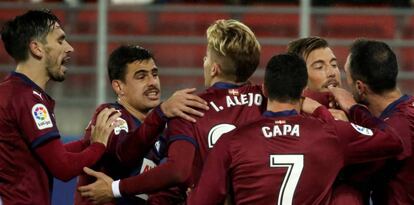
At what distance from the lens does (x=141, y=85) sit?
20.8 feet

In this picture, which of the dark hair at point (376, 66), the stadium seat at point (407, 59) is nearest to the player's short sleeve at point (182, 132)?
the dark hair at point (376, 66)

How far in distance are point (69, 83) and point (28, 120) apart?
267 inches

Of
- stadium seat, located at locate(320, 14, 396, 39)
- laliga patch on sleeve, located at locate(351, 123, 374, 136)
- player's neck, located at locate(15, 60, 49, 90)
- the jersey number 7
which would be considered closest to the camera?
the jersey number 7

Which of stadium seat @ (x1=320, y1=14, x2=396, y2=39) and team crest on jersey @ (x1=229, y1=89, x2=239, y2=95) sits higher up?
team crest on jersey @ (x1=229, y1=89, x2=239, y2=95)

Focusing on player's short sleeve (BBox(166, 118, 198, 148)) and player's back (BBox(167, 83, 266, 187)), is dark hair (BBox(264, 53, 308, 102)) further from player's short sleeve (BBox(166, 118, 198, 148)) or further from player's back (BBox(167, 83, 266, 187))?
player's short sleeve (BBox(166, 118, 198, 148))

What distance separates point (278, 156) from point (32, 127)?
139 centimetres

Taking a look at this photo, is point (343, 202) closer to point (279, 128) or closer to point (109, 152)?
point (279, 128)

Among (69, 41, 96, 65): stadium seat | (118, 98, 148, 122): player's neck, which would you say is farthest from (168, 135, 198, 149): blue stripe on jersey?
(69, 41, 96, 65): stadium seat

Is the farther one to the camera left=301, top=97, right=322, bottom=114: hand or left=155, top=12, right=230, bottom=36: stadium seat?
left=155, top=12, right=230, bottom=36: stadium seat

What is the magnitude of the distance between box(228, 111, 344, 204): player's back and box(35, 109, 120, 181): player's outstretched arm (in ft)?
3.02

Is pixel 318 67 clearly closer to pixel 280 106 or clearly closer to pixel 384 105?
pixel 384 105

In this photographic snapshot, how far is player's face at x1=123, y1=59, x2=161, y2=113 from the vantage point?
6.32 m

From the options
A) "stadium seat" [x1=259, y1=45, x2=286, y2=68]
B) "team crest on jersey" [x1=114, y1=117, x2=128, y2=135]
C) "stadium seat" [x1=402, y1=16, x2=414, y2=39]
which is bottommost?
"stadium seat" [x1=259, y1=45, x2=286, y2=68]

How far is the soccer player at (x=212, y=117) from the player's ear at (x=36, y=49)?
0.79 metres
